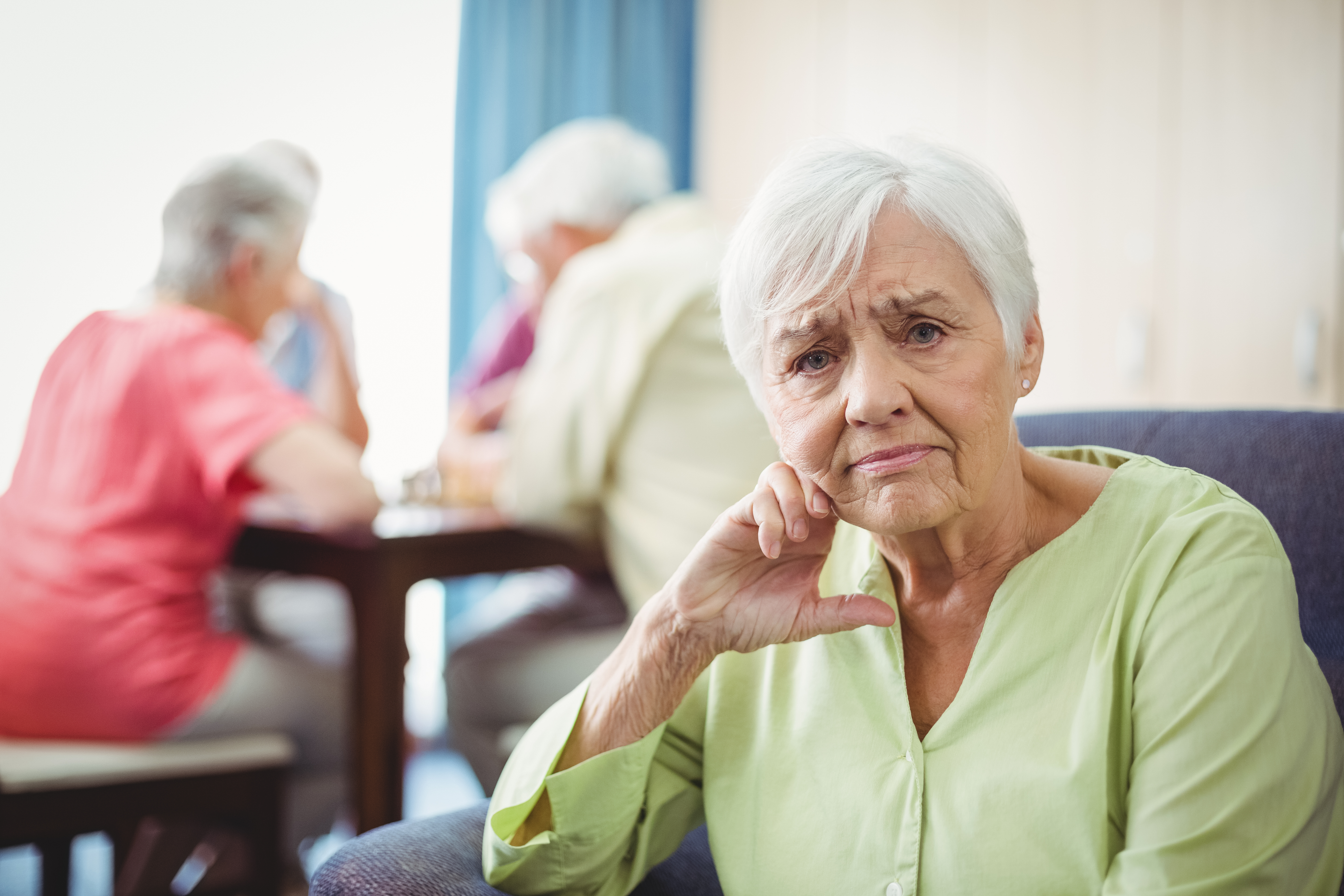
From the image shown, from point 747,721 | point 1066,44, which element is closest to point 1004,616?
point 747,721

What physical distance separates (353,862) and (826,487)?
563 mm

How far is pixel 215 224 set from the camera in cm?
195

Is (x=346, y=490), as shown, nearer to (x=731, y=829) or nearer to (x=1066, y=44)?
(x=731, y=829)

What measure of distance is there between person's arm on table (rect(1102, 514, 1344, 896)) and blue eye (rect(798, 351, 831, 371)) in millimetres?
332

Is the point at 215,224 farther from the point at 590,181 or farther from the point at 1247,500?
the point at 1247,500

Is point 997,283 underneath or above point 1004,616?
above

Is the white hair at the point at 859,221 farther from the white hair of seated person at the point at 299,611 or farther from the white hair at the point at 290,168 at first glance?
the white hair of seated person at the point at 299,611

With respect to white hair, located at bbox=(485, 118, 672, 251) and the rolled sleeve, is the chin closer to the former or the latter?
the rolled sleeve

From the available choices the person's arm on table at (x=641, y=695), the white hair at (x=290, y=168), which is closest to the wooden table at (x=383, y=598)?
the white hair at (x=290, y=168)

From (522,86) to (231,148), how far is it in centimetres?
99

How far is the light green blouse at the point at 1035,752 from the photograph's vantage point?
738 mm

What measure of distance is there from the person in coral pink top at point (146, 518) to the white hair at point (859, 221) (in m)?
1.10

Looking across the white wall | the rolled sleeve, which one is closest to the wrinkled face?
the rolled sleeve

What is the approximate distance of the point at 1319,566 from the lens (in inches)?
40.9
